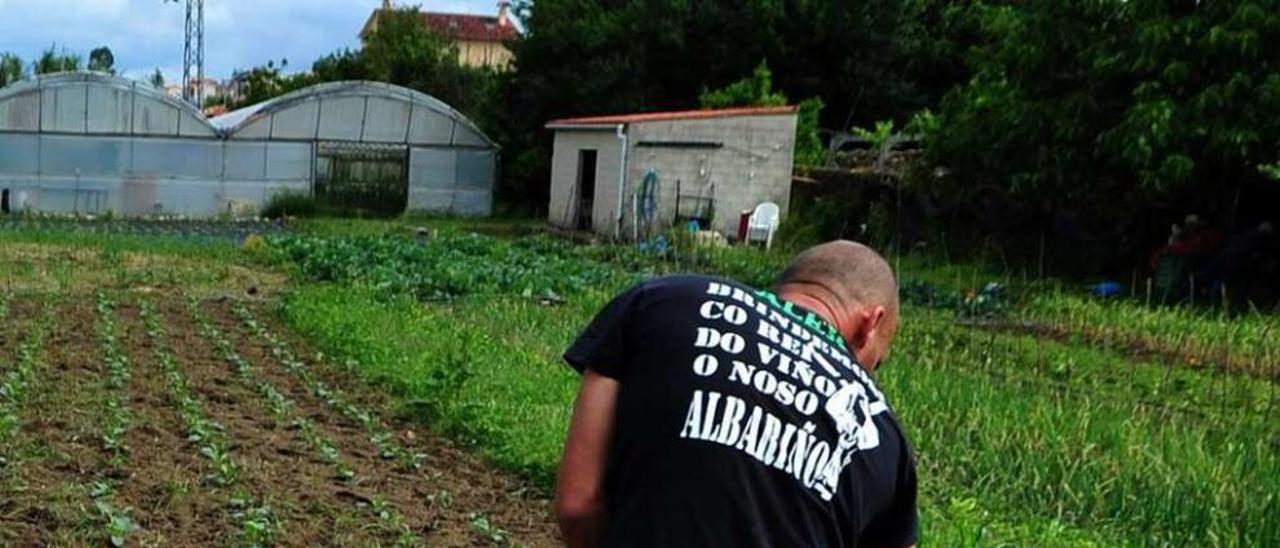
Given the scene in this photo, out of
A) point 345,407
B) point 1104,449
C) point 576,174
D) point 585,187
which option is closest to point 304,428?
point 345,407

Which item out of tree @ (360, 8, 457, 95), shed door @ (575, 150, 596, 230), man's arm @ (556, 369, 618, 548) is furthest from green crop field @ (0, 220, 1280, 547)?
tree @ (360, 8, 457, 95)

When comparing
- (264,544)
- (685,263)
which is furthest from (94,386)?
(685,263)

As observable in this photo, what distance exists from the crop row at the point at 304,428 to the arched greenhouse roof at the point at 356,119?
1782cm

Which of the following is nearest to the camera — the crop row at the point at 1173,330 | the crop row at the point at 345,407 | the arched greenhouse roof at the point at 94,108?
the crop row at the point at 345,407

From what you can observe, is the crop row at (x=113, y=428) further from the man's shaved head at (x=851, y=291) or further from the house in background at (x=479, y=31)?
the house in background at (x=479, y=31)

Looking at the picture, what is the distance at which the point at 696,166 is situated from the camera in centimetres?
2423

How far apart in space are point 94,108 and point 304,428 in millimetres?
22314

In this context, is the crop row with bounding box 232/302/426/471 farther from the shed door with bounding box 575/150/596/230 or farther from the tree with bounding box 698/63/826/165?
the tree with bounding box 698/63/826/165

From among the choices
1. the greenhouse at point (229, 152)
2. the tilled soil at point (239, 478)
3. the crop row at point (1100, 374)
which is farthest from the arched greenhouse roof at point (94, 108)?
the tilled soil at point (239, 478)

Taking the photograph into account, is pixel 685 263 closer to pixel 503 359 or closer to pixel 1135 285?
pixel 1135 285

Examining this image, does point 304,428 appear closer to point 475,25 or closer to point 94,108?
point 94,108

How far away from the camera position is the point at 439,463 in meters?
7.05

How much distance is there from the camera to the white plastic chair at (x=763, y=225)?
77.7 feet

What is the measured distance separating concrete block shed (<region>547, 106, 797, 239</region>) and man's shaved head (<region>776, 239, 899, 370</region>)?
21050 mm
